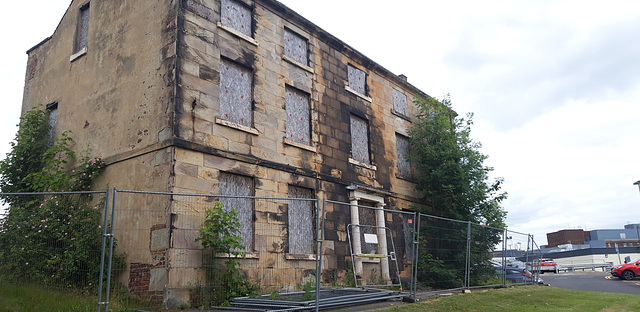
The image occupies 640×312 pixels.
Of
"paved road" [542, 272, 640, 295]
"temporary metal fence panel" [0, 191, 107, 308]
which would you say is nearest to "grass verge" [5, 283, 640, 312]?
"temporary metal fence panel" [0, 191, 107, 308]

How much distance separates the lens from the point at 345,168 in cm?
1529

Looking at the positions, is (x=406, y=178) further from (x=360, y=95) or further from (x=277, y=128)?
(x=277, y=128)

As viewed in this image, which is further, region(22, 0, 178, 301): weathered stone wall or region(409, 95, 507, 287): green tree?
region(409, 95, 507, 287): green tree

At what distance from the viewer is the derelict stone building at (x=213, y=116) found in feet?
34.8

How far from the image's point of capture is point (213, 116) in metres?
11.5

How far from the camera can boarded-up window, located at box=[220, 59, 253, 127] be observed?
1206 cm

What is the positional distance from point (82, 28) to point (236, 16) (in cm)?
509

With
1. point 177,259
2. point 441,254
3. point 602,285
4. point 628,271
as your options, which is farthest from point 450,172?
point 628,271

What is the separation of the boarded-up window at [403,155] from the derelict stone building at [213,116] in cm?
169

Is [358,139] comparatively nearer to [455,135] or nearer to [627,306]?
[455,135]

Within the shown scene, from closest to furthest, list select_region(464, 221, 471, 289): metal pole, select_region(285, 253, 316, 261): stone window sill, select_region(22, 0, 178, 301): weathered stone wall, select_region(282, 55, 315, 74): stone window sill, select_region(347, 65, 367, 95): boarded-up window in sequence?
select_region(22, 0, 178, 301): weathered stone wall < select_region(285, 253, 316, 261): stone window sill < select_region(464, 221, 471, 289): metal pole < select_region(282, 55, 315, 74): stone window sill < select_region(347, 65, 367, 95): boarded-up window

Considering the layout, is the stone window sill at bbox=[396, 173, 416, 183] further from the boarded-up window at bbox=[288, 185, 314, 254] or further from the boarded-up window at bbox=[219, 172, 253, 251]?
the boarded-up window at bbox=[219, 172, 253, 251]

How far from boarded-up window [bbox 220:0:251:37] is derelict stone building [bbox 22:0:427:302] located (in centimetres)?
4

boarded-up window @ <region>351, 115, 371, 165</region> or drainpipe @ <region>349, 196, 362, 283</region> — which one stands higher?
boarded-up window @ <region>351, 115, 371, 165</region>
